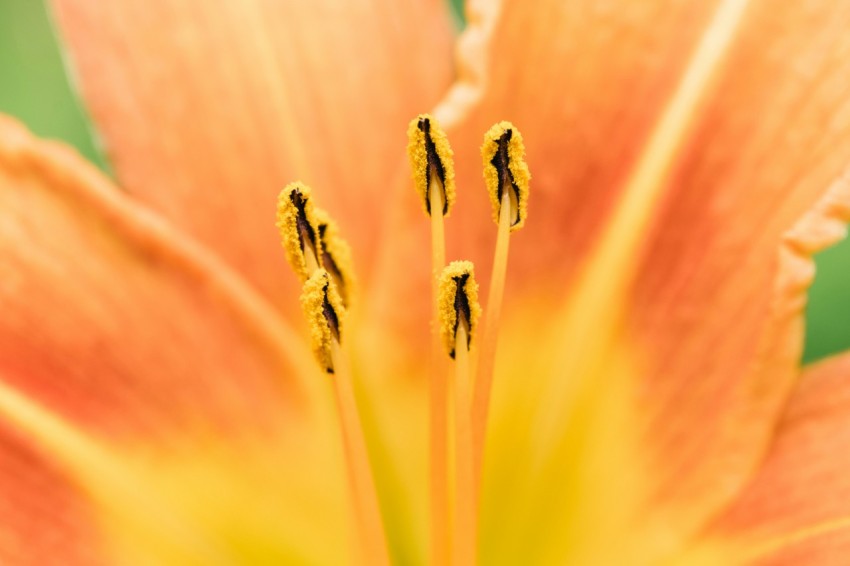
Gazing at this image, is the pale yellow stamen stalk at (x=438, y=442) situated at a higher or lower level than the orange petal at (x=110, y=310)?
lower

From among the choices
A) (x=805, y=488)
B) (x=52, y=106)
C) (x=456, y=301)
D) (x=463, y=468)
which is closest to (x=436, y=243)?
(x=456, y=301)

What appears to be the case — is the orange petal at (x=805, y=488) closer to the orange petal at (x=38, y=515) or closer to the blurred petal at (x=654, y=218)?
the blurred petal at (x=654, y=218)

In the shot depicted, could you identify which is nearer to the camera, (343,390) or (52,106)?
(343,390)

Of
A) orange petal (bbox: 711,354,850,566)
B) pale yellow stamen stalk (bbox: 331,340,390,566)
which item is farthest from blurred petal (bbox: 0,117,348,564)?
orange petal (bbox: 711,354,850,566)

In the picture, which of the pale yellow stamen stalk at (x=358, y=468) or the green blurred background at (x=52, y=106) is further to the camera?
the green blurred background at (x=52, y=106)

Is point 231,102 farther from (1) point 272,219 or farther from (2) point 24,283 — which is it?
(2) point 24,283

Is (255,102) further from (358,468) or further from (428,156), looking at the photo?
(358,468)

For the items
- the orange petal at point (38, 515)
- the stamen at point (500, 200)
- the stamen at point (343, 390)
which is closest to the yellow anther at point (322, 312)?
the stamen at point (343, 390)
